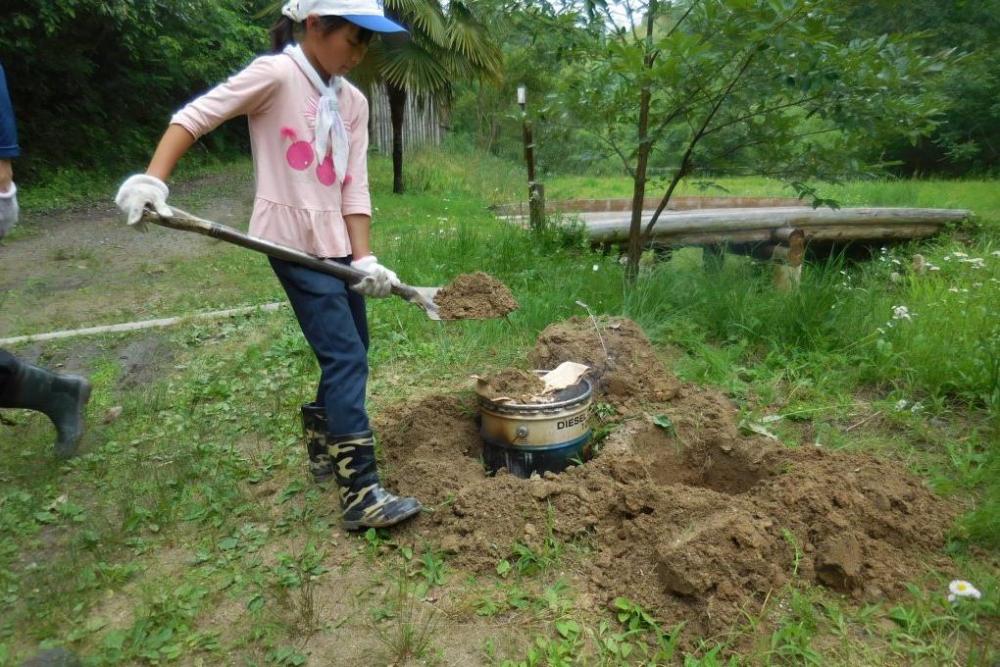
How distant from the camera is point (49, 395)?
3131mm

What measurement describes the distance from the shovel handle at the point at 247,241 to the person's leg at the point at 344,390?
0.14 ft

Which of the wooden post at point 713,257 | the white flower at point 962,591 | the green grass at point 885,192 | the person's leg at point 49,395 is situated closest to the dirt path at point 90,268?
the person's leg at point 49,395

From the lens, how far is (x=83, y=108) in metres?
12.5

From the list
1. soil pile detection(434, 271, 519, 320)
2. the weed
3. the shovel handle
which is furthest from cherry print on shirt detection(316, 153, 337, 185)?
the weed

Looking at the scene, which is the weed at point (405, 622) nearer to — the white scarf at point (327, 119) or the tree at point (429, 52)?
the white scarf at point (327, 119)

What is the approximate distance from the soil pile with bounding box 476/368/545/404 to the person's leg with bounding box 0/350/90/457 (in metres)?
1.75

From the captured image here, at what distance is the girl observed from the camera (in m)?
2.24

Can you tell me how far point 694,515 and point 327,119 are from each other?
1717mm

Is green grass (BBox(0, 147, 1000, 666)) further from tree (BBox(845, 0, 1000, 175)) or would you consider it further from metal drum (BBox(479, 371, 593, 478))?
tree (BBox(845, 0, 1000, 175))

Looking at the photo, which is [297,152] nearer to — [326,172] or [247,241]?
[326,172]

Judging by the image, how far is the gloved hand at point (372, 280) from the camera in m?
2.47

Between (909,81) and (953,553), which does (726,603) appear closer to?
(953,553)

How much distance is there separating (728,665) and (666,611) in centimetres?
24

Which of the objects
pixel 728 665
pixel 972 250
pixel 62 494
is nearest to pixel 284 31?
pixel 62 494
